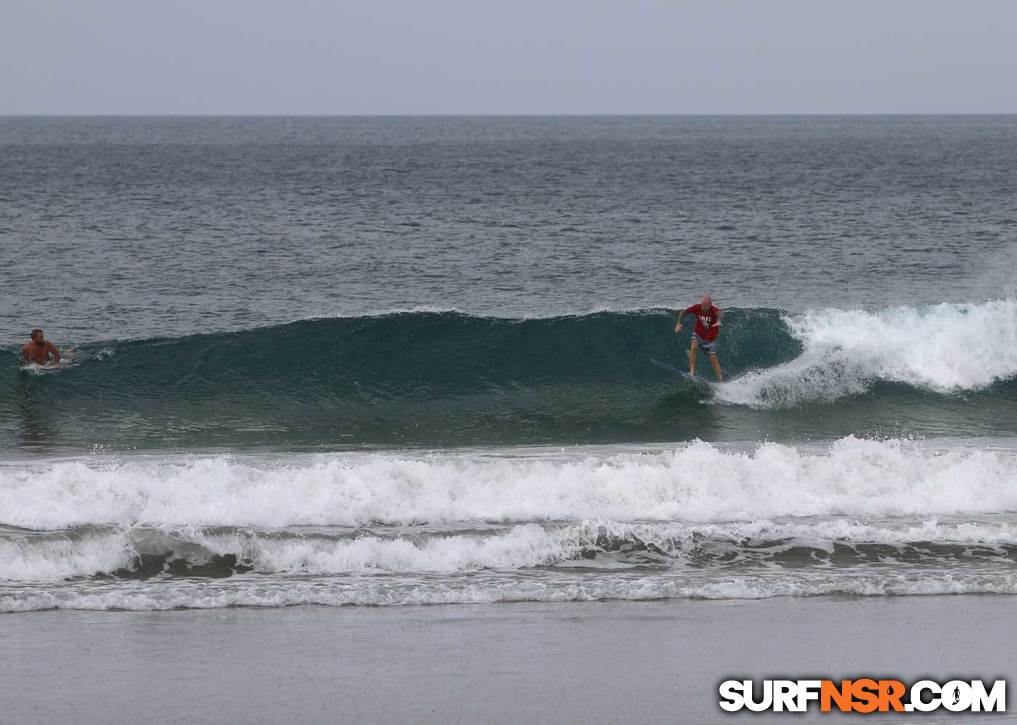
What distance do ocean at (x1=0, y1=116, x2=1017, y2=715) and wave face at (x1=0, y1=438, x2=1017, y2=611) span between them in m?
0.04

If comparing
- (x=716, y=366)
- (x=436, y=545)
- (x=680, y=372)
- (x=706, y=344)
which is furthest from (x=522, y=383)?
(x=436, y=545)

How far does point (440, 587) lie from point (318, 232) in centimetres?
3198

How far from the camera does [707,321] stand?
19.2 m

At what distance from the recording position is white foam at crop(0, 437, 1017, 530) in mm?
12133

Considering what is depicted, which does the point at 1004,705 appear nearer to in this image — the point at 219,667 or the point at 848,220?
the point at 219,667

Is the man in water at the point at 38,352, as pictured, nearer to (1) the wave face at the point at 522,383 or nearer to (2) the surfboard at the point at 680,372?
(1) the wave face at the point at 522,383

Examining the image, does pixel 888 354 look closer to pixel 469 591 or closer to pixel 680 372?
pixel 680 372

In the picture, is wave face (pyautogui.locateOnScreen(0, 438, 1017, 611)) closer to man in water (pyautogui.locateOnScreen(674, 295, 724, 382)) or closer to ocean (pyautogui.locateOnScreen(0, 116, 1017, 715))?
ocean (pyautogui.locateOnScreen(0, 116, 1017, 715))

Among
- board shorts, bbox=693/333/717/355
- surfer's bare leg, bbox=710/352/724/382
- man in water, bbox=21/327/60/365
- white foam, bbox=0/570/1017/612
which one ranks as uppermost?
man in water, bbox=21/327/60/365

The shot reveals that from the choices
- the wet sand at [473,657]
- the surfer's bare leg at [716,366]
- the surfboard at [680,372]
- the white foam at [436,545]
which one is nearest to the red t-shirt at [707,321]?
the surfer's bare leg at [716,366]

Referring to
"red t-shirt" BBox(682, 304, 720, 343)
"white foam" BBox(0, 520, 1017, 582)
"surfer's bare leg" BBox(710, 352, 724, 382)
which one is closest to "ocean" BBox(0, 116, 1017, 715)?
"white foam" BBox(0, 520, 1017, 582)

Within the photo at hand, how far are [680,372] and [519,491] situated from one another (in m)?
8.11

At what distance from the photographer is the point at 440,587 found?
10.4 meters

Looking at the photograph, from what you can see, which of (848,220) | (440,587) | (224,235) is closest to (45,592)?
(440,587)
